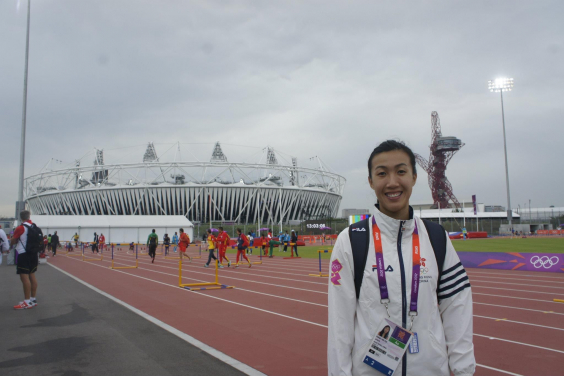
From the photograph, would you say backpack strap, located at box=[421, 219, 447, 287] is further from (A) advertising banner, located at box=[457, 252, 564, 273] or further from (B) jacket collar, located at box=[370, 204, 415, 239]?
(A) advertising banner, located at box=[457, 252, 564, 273]

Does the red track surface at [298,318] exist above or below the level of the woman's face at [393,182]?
below

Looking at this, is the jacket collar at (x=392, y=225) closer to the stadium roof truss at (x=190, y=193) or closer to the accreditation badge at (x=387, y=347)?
the accreditation badge at (x=387, y=347)

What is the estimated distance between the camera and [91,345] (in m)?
6.41

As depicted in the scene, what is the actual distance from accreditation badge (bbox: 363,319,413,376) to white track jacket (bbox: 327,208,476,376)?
0.03 metres

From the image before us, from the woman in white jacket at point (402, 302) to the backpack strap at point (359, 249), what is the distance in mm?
22

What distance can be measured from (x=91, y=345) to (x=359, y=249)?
558 cm

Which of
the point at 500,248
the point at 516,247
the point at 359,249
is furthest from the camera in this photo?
the point at 516,247

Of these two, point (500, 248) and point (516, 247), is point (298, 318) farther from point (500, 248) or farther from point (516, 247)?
point (516, 247)

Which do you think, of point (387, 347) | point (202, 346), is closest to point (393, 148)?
point (387, 347)

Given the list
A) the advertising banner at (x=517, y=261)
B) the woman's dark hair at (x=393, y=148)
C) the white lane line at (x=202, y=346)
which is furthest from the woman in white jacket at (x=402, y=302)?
the advertising banner at (x=517, y=261)

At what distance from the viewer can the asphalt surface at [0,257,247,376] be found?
5301 millimetres

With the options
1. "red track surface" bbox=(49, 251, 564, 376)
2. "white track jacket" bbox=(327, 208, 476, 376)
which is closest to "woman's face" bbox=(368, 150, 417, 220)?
"white track jacket" bbox=(327, 208, 476, 376)

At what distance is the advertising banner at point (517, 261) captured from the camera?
16484mm

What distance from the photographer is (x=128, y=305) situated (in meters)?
9.77
